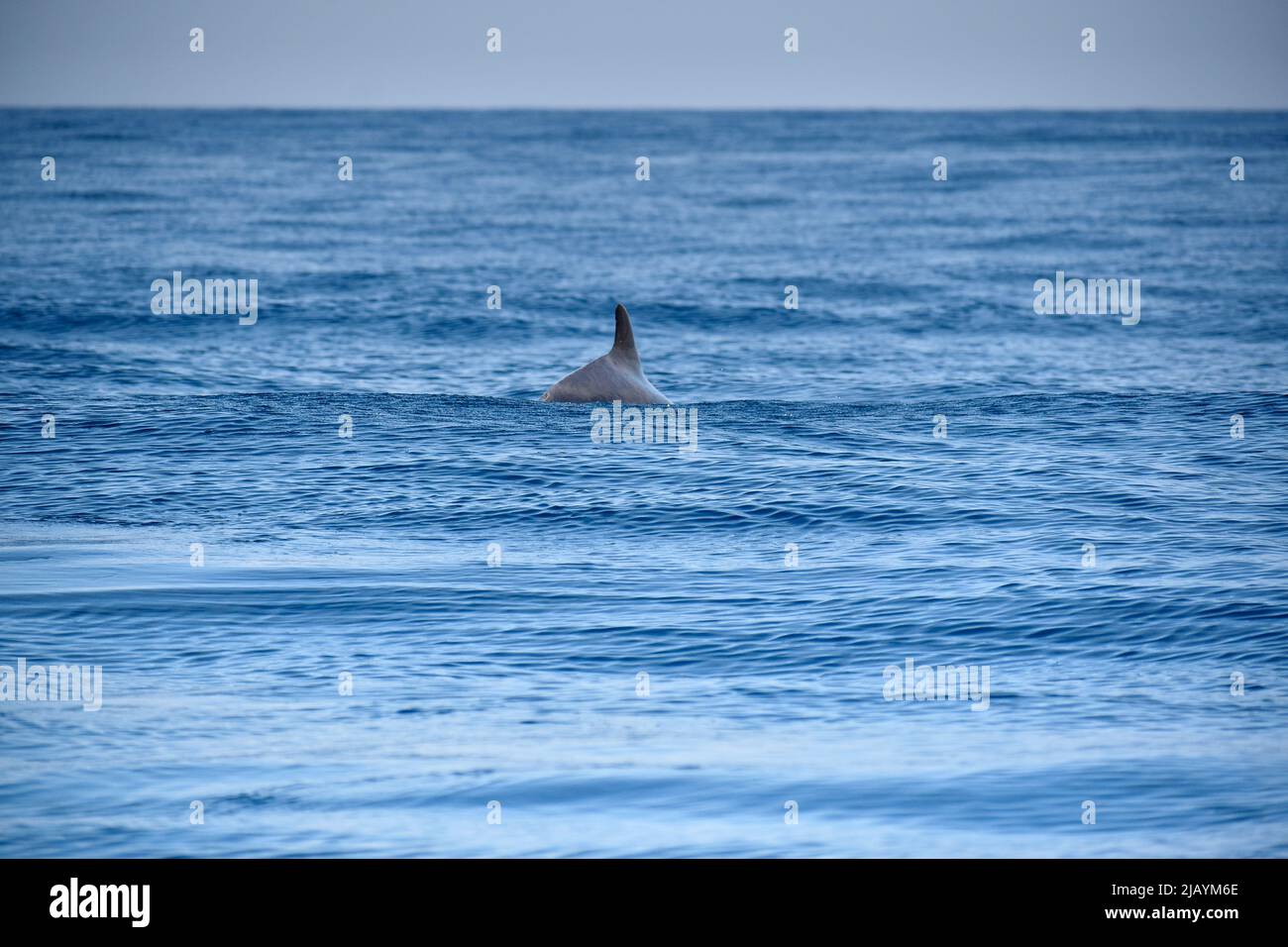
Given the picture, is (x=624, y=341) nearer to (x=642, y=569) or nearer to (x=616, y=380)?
(x=616, y=380)

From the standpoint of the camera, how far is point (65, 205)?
5972 centimetres

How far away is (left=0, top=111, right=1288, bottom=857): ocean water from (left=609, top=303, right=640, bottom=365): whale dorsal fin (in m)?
1.42

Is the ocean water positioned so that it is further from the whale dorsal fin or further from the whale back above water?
the whale dorsal fin

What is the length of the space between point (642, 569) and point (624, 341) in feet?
23.4

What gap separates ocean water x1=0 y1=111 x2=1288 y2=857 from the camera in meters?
10.6

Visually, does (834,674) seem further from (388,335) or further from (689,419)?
(388,335)

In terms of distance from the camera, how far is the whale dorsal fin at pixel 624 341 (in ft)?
76.1

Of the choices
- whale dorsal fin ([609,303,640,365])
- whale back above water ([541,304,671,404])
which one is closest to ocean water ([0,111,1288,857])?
whale back above water ([541,304,671,404])

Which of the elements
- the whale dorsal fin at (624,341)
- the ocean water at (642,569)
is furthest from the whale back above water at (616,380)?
the ocean water at (642,569)

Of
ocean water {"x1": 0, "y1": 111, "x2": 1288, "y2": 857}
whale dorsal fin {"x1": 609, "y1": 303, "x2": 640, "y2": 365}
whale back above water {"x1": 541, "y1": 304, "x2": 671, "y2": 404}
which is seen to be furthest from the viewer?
whale back above water {"x1": 541, "y1": 304, "x2": 671, "y2": 404}

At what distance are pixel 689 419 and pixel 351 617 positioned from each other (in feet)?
35.7

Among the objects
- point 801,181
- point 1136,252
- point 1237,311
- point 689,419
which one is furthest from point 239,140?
point 689,419

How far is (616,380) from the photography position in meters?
24.1
